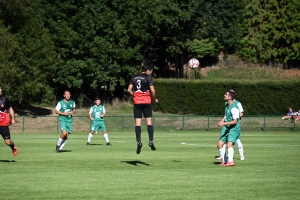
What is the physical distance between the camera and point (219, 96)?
68625 mm

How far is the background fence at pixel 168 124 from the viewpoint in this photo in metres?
57.8

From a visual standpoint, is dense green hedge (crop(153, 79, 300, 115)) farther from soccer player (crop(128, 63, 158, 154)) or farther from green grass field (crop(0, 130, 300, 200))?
soccer player (crop(128, 63, 158, 154))

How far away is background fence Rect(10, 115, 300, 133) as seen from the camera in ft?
190

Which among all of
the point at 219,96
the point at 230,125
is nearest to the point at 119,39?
the point at 219,96

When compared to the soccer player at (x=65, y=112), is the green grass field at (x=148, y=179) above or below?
below

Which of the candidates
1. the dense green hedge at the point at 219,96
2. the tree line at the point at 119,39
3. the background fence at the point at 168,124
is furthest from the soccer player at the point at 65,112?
the dense green hedge at the point at 219,96

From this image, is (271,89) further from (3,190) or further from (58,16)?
(3,190)

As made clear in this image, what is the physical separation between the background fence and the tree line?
3703 millimetres

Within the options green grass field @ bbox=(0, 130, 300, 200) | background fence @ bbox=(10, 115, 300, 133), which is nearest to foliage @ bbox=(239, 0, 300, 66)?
background fence @ bbox=(10, 115, 300, 133)

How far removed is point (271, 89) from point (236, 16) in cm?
1807

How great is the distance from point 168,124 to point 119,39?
47.9 feet

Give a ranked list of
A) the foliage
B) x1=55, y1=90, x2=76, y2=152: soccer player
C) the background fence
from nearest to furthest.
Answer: x1=55, y1=90, x2=76, y2=152: soccer player < the background fence < the foliage

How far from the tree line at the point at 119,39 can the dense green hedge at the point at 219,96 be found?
5020mm

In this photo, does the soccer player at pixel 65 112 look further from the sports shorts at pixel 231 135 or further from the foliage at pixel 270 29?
the foliage at pixel 270 29
